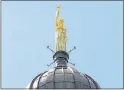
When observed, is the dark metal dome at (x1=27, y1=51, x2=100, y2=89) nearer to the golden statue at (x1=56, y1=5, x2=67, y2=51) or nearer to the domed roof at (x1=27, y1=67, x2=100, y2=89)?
the domed roof at (x1=27, y1=67, x2=100, y2=89)

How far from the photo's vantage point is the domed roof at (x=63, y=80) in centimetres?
4843

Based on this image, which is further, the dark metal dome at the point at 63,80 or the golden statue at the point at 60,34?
the golden statue at the point at 60,34

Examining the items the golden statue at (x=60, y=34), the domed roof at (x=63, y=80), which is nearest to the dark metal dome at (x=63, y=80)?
the domed roof at (x=63, y=80)

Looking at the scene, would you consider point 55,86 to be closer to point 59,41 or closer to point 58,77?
point 58,77

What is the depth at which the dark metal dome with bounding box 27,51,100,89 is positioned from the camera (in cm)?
4844

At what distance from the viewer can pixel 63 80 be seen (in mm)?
48906

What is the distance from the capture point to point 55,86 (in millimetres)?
48312

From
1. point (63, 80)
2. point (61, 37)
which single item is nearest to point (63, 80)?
point (63, 80)

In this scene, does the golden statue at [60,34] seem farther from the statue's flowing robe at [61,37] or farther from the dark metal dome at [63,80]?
the dark metal dome at [63,80]

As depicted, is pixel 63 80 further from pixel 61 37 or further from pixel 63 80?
pixel 61 37

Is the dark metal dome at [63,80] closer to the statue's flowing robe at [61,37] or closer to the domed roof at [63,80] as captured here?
the domed roof at [63,80]

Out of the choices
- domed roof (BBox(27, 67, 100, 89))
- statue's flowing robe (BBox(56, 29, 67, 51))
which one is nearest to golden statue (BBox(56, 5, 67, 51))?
statue's flowing robe (BBox(56, 29, 67, 51))

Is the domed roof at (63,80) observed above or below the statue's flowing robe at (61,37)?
below

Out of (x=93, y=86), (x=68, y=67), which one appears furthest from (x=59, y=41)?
(x=93, y=86)
